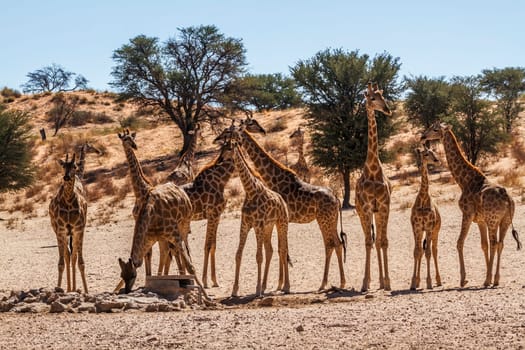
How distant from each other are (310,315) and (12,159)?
24.8m

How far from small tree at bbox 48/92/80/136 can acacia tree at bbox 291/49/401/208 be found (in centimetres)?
2750

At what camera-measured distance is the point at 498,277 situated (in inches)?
582

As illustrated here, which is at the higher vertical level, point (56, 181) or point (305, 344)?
point (56, 181)

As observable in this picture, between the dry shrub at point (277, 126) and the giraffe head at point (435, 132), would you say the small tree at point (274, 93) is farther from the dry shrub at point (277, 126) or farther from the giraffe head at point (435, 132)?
the giraffe head at point (435, 132)

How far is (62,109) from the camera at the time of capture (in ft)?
196

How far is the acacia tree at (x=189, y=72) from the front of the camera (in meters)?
45.2

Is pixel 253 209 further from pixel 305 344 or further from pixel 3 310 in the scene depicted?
pixel 305 344

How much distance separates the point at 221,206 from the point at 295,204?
5.06ft

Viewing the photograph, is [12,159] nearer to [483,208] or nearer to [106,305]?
[483,208]

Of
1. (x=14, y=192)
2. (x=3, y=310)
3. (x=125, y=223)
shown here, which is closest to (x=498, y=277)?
(x=3, y=310)

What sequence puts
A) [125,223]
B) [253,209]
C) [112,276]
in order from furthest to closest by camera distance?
[125,223], [112,276], [253,209]

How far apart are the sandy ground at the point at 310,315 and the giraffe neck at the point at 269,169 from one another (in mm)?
1900

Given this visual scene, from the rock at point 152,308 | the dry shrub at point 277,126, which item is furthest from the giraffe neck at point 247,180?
the dry shrub at point 277,126

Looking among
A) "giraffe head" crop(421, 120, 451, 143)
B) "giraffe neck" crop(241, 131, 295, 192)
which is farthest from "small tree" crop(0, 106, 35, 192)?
"giraffe head" crop(421, 120, 451, 143)
